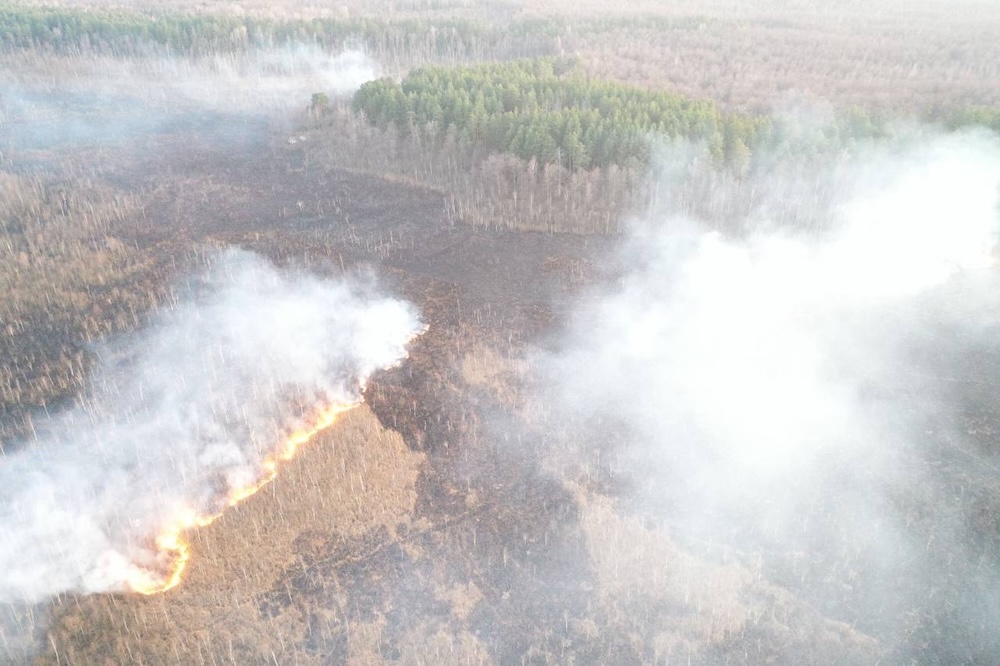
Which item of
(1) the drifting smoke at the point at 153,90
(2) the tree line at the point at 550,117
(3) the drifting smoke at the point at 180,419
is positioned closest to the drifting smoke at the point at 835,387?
(2) the tree line at the point at 550,117

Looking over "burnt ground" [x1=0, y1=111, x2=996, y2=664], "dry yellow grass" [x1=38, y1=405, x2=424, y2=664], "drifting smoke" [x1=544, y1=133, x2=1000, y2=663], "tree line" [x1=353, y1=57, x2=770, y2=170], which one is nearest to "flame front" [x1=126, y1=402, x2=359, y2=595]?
"dry yellow grass" [x1=38, y1=405, x2=424, y2=664]

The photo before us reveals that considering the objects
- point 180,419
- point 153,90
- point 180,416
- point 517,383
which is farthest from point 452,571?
point 153,90

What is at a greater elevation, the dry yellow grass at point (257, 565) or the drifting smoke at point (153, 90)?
the drifting smoke at point (153, 90)

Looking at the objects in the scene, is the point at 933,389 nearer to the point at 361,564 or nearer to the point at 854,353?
the point at 854,353

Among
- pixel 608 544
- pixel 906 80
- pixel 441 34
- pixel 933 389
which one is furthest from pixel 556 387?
pixel 441 34

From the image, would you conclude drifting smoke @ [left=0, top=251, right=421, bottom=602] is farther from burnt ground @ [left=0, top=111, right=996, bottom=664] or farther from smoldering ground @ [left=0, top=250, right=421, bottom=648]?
burnt ground @ [left=0, top=111, right=996, bottom=664]

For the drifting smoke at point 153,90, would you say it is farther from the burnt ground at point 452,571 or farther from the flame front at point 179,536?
the flame front at point 179,536
